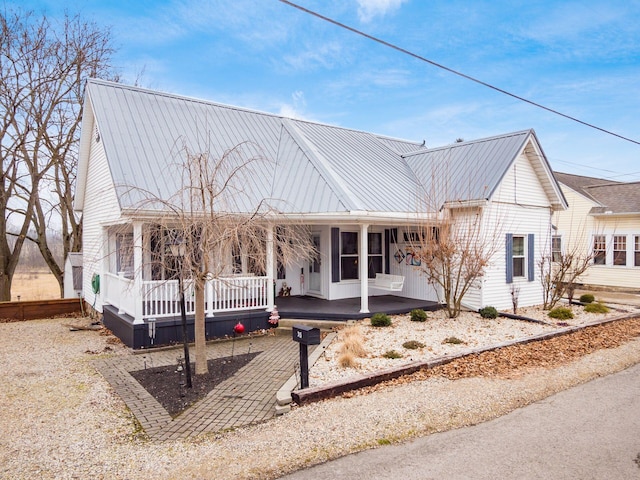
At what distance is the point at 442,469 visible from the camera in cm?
441

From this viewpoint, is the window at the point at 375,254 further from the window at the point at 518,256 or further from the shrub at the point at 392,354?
the shrub at the point at 392,354

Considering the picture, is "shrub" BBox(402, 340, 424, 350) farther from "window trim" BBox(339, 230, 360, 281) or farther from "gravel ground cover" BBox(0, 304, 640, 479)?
"window trim" BBox(339, 230, 360, 281)

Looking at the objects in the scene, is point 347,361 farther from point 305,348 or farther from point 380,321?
point 380,321

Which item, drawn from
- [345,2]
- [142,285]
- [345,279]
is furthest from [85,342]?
[345,2]

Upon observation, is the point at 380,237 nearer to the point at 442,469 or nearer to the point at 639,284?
the point at 442,469

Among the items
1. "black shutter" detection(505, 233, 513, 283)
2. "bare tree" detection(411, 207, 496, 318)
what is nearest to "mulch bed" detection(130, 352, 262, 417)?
"bare tree" detection(411, 207, 496, 318)

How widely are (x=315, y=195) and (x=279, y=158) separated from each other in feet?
8.41

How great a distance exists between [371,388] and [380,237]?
8.30 metres

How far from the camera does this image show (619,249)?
20.0m

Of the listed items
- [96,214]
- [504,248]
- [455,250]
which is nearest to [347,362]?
[455,250]

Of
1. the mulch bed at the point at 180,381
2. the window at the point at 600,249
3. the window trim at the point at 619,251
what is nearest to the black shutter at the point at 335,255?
the mulch bed at the point at 180,381

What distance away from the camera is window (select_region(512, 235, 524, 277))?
1390 centimetres

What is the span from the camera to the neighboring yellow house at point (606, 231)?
19516 mm

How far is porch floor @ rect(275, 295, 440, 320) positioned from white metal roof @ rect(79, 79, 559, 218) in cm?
268
